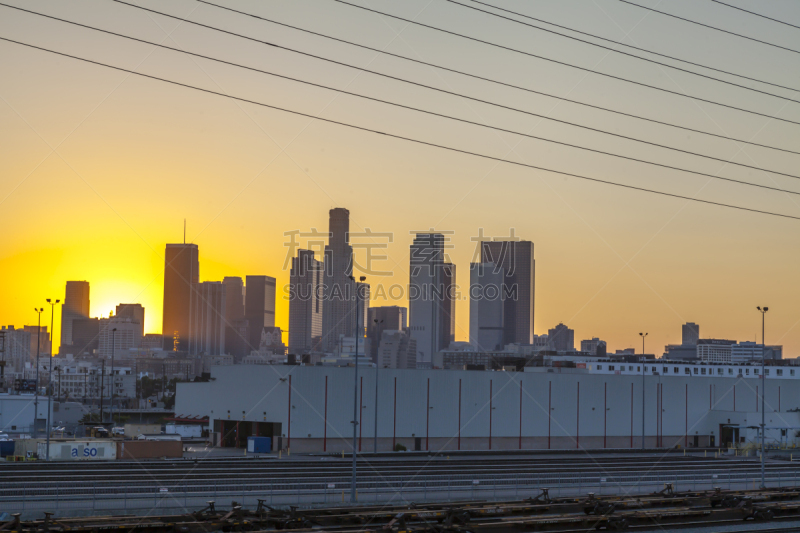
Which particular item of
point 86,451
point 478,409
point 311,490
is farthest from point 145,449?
point 478,409

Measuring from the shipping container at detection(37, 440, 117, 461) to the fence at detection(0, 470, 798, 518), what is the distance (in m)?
18.7

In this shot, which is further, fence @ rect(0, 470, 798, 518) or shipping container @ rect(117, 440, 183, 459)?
shipping container @ rect(117, 440, 183, 459)

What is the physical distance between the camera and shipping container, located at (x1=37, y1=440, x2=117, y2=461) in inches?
2820

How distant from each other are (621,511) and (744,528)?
229 inches

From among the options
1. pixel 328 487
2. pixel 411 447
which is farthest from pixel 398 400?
pixel 328 487

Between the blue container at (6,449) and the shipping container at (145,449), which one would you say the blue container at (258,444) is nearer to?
the shipping container at (145,449)

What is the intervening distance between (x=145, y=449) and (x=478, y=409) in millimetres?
34534

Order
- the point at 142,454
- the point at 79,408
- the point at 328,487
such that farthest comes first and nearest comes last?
the point at 79,408 < the point at 142,454 < the point at 328,487

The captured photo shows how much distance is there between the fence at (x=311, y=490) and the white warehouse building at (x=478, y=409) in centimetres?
2446

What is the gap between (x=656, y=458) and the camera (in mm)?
81688

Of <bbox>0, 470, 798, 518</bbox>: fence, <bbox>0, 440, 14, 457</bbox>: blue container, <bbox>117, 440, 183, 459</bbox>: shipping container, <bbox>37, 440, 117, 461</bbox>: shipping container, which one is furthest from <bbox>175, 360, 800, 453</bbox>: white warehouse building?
<bbox>0, 470, 798, 518</bbox>: fence

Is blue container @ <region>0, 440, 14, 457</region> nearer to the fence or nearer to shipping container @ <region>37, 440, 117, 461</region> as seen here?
shipping container @ <region>37, 440, 117, 461</region>

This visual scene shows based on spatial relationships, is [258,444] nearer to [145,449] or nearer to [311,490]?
[145,449]

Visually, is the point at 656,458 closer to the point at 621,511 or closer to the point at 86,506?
the point at 621,511
